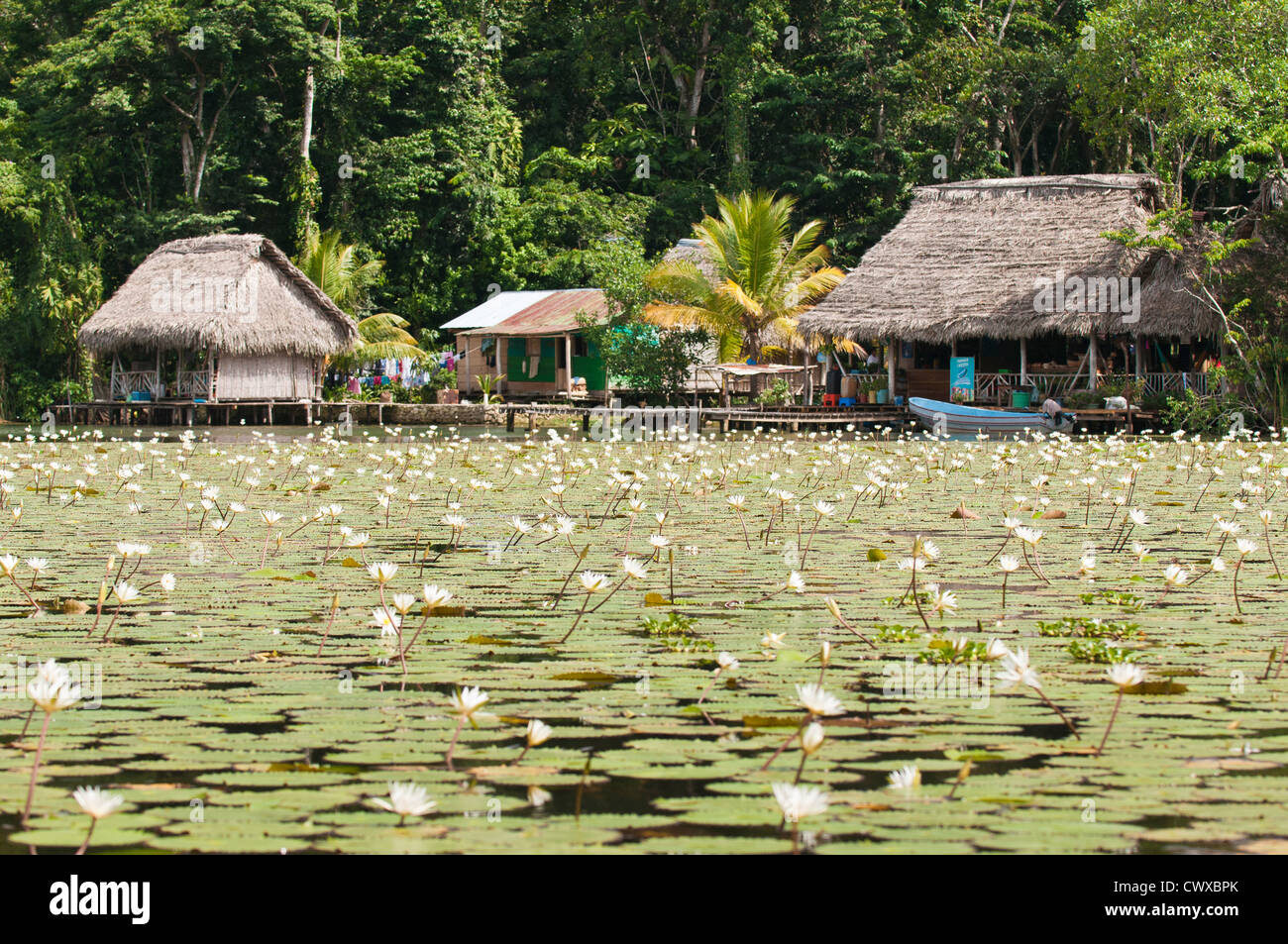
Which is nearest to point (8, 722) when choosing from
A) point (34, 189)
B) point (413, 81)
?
point (34, 189)

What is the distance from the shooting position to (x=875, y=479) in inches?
361

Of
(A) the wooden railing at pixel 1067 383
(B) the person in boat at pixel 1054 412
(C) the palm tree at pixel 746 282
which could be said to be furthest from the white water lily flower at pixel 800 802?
(C) the palm tree at pixel 746 282

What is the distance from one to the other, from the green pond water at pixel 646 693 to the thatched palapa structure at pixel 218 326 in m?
23.1

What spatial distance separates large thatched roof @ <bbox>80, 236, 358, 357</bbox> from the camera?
30391 mm

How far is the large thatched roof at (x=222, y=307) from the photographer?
99.7ft

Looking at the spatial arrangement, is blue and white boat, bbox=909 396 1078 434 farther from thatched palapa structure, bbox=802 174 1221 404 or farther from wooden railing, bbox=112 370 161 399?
wooden railing, bbox=112 370 161 399

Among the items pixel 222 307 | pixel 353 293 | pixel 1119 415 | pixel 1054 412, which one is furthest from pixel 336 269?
pixel 1119 415

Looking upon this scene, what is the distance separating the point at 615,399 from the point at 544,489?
1880 cm

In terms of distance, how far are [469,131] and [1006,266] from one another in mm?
15907

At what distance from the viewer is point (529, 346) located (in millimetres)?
36000

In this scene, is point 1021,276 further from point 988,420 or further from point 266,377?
point 266,377

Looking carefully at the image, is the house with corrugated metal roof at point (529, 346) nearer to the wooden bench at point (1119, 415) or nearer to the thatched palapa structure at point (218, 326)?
the thatched palapa structure at point (218, 326)
